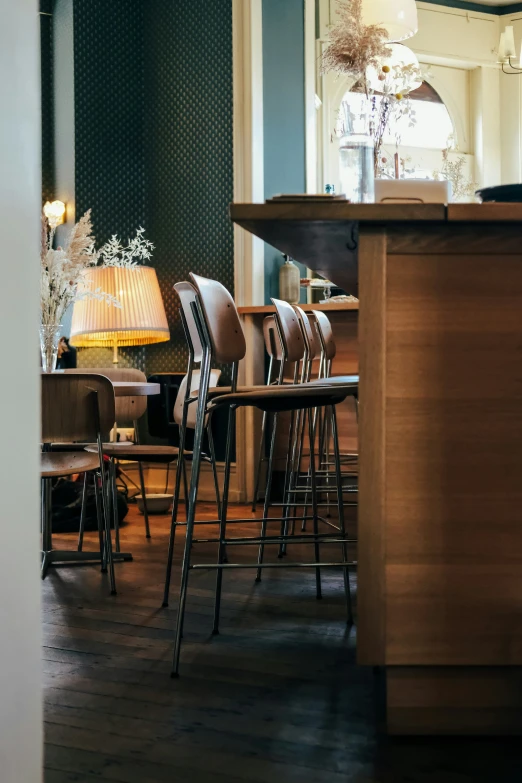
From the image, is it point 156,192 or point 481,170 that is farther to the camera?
point 481,170

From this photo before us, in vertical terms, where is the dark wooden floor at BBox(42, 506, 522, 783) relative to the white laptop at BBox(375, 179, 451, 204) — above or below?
below

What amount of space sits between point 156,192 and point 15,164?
17.2ft

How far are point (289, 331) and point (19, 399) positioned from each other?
2.32m

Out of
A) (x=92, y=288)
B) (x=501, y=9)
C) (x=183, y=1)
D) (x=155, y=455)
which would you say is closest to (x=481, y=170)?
(x=501, y=9)

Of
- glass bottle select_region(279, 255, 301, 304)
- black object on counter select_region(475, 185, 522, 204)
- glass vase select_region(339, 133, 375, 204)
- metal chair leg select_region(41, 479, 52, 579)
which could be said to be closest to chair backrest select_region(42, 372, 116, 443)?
metal chair leg select_region(41, 479, 52, 579)

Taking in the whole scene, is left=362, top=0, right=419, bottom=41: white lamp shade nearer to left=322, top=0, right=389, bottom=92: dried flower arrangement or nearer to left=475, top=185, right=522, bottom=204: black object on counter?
left=322, top=0, right=389, bottom=92: dried flower arrangement

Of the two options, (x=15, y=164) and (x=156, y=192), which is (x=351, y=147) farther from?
(x=156, y=192)

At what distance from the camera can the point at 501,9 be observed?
7789 millimetres

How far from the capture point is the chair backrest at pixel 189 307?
2449mm

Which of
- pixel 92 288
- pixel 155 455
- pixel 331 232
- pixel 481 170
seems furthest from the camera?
pixel 481 170

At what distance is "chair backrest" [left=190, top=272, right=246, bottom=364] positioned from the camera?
7.28ft

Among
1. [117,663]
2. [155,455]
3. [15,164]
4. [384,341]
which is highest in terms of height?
[15,164]

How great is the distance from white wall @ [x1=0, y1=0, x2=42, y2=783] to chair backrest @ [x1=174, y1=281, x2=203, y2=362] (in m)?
1.38

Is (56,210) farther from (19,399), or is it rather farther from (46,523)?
(19,399)
